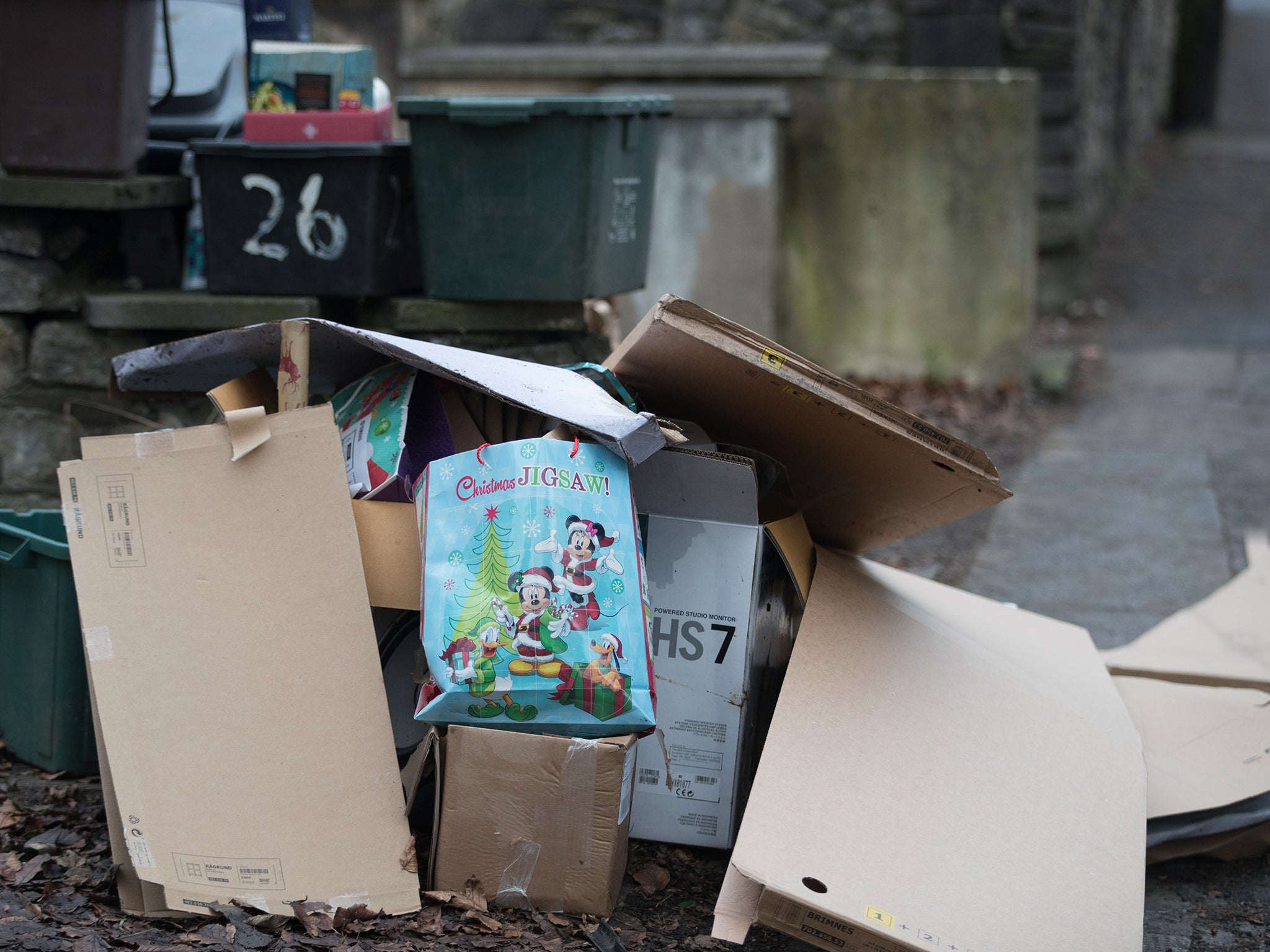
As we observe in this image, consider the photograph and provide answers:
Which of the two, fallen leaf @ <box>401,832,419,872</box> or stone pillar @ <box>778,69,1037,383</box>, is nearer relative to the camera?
fallen leaf @ <box>401,832,419,872</box>

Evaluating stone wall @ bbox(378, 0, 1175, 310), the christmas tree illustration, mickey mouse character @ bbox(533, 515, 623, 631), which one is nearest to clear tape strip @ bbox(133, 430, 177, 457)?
the christmas tree illustration

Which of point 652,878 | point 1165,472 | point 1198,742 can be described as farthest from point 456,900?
point 1165,472

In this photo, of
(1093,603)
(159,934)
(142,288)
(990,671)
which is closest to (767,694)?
(990,671)

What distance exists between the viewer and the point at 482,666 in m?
1.94

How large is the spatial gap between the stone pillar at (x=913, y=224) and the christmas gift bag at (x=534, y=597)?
436 centimetres

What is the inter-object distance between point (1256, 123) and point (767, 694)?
15.8 meters

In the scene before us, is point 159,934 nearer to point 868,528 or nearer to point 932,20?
point 868,528

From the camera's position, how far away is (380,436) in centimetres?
229

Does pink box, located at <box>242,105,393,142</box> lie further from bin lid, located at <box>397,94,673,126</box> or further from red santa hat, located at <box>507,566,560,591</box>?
red santa hat, located at <box>507,566,560,591</box>

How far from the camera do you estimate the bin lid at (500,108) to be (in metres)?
3.07

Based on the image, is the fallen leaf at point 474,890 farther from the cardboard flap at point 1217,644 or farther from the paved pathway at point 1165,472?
the cardboard flap at point 1217,644

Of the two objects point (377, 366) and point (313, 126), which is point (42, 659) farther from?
point (313, 126)

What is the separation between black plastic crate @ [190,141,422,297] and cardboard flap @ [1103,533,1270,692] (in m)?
2.31

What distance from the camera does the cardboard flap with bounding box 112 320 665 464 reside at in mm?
2045
